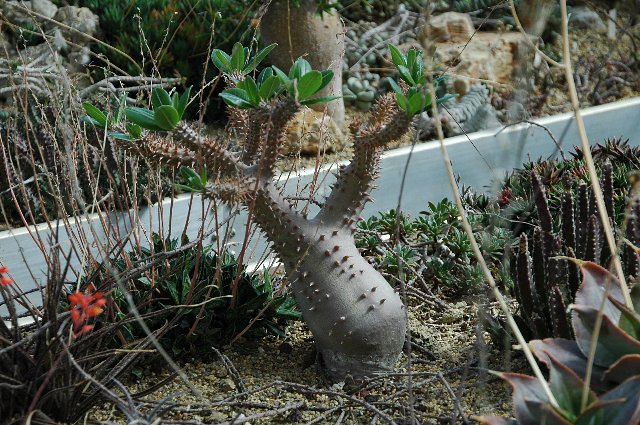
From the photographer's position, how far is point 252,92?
1923mm

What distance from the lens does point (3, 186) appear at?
3.64 meters

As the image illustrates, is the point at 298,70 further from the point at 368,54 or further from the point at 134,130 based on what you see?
the point at 368,54

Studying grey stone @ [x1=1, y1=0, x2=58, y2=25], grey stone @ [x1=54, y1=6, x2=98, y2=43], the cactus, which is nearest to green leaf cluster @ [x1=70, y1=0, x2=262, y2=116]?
grey stone @ [x1=54, y1=6, x2=98, y2=43]

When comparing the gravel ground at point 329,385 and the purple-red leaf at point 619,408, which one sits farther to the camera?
the gravel ground at point 329,385

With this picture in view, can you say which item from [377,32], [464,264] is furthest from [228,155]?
[377,32]

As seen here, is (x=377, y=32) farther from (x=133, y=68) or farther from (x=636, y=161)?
(x=636, y=161)

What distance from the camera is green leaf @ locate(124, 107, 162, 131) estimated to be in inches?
74.1

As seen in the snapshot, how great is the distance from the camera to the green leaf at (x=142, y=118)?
1.88 meters

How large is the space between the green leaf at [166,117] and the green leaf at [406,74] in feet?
1.75

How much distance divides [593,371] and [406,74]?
32.3 inches

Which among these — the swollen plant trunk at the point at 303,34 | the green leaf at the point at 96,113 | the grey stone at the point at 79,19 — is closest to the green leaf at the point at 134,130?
the green leaf at the point at 96,113

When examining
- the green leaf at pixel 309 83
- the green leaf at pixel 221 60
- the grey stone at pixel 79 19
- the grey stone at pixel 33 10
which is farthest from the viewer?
the grey stone at pixel 33 10

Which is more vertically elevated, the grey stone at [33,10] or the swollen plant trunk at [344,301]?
the grey stone at [33,10]

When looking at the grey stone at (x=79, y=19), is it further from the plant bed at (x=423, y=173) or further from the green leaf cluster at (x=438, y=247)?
the green leaf cluster at (x=438, y=247)
